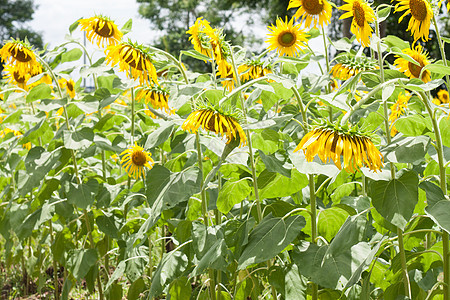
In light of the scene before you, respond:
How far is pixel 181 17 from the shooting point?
2625 centimetres

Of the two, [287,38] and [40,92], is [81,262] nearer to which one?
[40,92]

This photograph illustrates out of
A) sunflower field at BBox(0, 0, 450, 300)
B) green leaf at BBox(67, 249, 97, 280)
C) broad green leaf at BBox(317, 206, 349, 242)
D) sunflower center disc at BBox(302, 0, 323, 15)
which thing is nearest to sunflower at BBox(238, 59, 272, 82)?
sunflower field at BBox(0, 0, 450, 300)

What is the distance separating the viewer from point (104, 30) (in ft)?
6.17

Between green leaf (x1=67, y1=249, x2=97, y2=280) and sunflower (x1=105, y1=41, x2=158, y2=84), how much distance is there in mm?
878

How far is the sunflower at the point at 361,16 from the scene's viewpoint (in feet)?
4.36

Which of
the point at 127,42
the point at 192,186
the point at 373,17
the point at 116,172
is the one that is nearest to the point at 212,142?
the point at 192,186

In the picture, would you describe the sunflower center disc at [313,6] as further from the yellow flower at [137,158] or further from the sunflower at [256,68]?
the yellow flower at [137,158]

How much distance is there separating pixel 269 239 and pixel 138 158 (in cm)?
81

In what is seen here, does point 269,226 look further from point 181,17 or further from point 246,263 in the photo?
point 181,17

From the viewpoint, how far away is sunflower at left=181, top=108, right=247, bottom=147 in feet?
3.81

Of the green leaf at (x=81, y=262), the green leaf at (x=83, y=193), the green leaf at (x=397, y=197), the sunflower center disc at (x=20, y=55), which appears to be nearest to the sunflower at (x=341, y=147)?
the green leaf at (x=397, y=197)

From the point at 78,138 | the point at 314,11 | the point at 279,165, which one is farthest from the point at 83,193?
the point at 314,11

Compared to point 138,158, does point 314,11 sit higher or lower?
higher

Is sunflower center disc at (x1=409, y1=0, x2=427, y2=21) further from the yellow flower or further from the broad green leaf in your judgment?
the yellow flower
